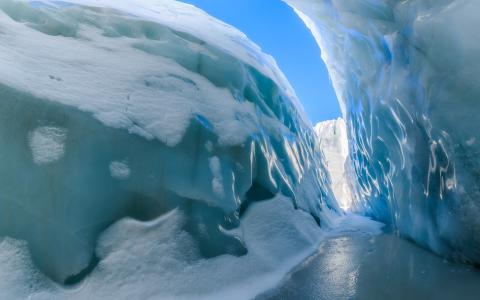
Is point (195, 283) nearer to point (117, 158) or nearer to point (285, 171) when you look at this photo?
point (117, 158)

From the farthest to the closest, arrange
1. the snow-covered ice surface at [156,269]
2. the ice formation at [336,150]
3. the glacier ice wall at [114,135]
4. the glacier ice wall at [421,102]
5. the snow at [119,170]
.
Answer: the ice formation at [336,150] < the glacier ice wall at [421,102] < the snow at [119,170] < the glacier ice wall at [114,135] < the snow-covered ice surface at [156,269]

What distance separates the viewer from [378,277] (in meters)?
2.17

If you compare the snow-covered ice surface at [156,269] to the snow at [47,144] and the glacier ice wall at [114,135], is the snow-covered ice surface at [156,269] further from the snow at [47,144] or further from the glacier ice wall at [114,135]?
the snow at [47,144]

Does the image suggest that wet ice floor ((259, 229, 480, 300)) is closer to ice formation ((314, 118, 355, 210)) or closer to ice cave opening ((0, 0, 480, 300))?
ice cave opening ((0, 0, 480, 300))

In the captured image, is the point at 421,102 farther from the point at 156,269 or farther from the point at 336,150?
the point at 336,150

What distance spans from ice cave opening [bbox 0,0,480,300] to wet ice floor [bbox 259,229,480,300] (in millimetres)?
16

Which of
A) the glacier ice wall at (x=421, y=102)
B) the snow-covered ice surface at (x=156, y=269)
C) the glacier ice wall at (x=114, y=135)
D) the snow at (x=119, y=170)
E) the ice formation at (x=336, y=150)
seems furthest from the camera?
the ice formation at (x=336, y=150)

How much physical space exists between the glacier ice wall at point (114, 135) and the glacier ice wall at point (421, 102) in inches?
53.6

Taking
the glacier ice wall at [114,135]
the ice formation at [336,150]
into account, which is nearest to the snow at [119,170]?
the glacier ice wall at [114,135]

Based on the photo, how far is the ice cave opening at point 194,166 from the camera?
5.87ft

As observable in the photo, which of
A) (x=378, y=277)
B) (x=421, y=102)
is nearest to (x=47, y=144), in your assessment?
(x=378, y=277)

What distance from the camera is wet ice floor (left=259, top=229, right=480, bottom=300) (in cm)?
183

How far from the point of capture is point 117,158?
82.6 inches

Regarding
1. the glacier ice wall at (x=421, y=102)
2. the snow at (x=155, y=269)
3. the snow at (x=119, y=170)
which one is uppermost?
the glacier ice wall at (x=421, y=102)
